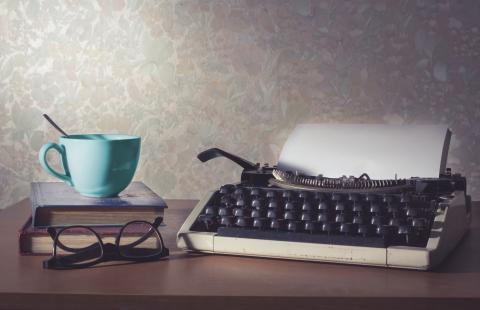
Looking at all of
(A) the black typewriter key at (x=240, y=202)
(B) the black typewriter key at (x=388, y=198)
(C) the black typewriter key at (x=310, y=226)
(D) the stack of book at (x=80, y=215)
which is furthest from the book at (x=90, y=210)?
(B) the black typewriter key at (x=388, y=198)

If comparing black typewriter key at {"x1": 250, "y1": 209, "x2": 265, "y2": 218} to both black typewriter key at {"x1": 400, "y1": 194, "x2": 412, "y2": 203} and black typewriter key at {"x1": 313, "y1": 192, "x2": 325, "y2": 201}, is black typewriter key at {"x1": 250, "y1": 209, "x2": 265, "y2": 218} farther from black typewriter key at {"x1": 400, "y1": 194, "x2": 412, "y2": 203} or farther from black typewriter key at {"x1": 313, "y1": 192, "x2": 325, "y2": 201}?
black typewriter key at {"x1": 400, "y1": 194, "x2": 412, "y2": 203}

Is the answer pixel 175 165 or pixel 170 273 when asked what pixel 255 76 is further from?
pixel 170 273

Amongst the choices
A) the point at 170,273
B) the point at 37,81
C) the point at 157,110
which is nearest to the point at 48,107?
the point at 37,81

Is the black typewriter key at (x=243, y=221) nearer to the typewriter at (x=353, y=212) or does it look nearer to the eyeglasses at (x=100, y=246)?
the typewriter at (x=353, y=212)

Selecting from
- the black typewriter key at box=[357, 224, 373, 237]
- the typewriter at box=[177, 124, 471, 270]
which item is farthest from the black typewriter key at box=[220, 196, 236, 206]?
the black typewriter key at box=[357, 224, 373, 237]

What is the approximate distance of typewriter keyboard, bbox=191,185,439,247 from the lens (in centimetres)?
91

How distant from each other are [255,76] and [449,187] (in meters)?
0.50

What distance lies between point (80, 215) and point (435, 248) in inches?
19.5

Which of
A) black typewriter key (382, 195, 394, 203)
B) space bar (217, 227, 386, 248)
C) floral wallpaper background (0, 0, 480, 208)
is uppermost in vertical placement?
floral wallpaper background (0, 0, 480, 208)

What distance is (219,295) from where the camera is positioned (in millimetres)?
774

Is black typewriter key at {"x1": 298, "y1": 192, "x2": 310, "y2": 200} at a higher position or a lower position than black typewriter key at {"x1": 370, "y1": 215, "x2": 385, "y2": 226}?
higher

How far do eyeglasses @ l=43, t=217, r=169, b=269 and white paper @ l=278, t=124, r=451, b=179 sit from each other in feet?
1.26

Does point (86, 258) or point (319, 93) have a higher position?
point (319, 93)

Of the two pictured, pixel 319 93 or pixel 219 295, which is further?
pixel 319 93
